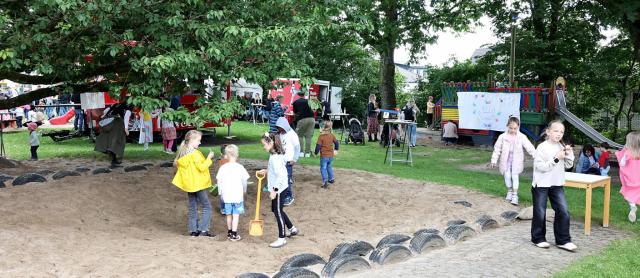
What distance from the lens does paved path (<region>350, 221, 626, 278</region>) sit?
241 inches

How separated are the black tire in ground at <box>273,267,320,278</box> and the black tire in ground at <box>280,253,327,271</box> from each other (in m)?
0.34

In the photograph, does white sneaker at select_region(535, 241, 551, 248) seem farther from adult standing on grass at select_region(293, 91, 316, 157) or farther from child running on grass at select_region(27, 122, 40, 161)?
child running on grass at select_region(27, 122, 40, 161)

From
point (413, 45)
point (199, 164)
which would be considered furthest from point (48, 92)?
point (413, 45)

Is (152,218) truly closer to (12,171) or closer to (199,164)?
(199,164)

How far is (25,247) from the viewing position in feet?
21.3

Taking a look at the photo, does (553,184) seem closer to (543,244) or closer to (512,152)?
(543,244)

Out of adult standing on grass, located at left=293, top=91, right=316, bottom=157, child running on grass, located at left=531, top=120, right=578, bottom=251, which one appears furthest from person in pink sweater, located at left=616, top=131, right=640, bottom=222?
adult standing on grass, located at left=293, top=91, right=316, bottom=157

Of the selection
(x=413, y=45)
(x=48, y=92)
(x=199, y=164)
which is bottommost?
(x=199, y=164)

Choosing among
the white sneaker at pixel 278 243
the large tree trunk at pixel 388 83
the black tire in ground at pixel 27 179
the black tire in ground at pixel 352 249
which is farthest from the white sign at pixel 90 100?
the large tree trunk at pixel 388 83

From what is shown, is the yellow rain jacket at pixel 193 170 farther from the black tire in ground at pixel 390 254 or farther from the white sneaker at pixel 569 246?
the white sneaker at pixel 569 246

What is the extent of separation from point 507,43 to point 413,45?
12.9 ft

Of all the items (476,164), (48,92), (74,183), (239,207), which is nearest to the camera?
(239,207)

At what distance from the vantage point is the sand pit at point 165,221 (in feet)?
20.2

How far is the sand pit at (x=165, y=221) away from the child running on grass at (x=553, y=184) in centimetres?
159
